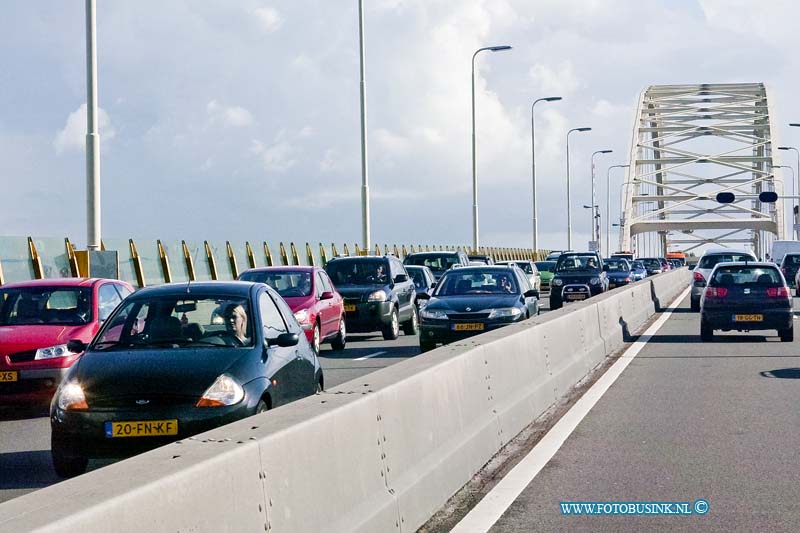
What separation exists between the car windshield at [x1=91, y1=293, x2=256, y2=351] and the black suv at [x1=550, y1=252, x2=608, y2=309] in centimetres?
3037

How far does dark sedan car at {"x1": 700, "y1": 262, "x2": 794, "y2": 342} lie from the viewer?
23578 mm

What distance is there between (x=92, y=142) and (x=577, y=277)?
70.7 feet

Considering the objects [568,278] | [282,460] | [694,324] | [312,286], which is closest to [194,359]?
[282,460]

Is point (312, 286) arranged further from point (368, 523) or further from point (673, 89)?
point (673, 89)

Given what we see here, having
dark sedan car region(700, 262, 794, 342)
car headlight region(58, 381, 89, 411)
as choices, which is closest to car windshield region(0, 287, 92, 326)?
car headlight region(58, 381, 89, 411)

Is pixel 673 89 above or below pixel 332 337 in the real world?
above

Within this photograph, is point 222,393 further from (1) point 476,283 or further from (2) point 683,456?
(1) point 476,283

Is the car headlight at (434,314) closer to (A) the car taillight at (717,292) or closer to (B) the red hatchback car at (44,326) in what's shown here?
(A) the car taillight at (717,292)

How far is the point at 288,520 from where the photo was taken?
16.9 feet

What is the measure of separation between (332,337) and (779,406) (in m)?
10.5

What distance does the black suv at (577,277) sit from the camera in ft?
134

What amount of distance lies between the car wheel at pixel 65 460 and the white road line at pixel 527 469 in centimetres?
286

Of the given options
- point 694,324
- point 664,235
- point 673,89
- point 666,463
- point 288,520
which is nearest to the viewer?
point 288,520

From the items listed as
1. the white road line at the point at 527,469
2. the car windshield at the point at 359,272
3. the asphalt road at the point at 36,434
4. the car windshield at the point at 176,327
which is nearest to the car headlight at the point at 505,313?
the asphalt road at the point at 36,434
